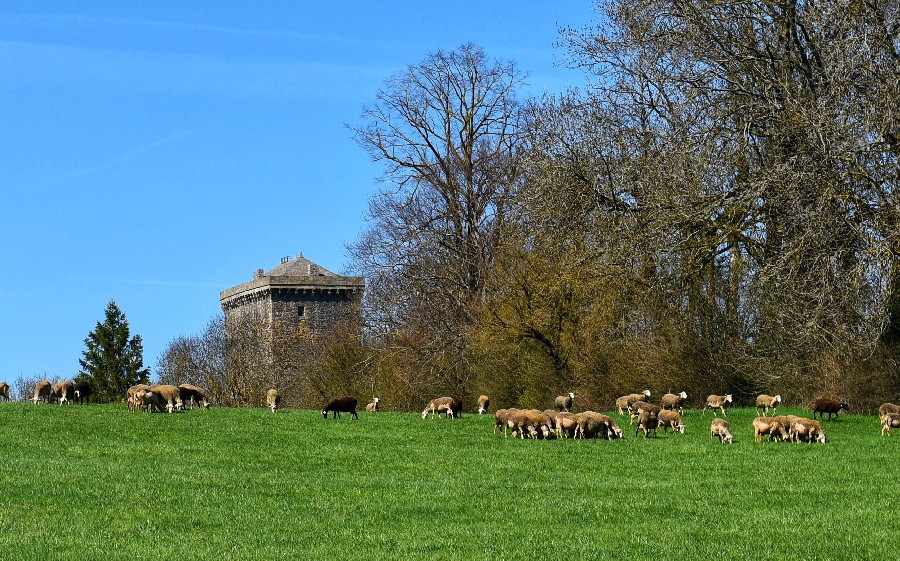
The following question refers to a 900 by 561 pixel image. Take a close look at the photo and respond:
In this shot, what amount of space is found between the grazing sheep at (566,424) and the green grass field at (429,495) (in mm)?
1019

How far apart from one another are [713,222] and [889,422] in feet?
25.3

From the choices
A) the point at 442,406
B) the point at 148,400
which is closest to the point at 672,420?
the point at 442,406

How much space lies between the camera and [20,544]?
13.5 meters

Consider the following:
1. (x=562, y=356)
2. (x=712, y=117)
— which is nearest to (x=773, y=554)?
(x=712, y=117)

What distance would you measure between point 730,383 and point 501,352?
10214 mm

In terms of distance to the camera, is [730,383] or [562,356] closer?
[730,383]

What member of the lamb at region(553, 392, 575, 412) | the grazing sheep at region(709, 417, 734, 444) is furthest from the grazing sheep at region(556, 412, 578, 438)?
the lamb at region(553, 392, 575, 412)

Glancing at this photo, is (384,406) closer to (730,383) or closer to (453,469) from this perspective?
(730,383)

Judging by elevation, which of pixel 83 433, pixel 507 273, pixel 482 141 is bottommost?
pixel 83 433

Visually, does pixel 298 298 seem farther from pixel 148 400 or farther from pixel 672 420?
pixel 672 420

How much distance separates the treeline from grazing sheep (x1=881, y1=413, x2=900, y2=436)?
268 cm

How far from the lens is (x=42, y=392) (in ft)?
124

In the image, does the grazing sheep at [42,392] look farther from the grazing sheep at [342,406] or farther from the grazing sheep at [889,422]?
the grazing sheep at [889,422]

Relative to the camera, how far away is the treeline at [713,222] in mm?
30719
